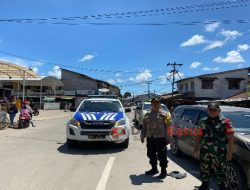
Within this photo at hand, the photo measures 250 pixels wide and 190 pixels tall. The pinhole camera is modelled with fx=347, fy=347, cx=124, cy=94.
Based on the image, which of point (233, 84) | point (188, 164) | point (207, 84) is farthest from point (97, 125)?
point (233, 84)

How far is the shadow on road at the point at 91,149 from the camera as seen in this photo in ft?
34.5

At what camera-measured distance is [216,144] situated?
18.2 ft

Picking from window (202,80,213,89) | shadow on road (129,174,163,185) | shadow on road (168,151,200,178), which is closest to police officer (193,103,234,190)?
shadow on road (129,174,163,185)

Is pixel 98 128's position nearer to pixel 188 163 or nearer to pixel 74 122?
pixel 74 122

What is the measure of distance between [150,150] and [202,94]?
158 ft

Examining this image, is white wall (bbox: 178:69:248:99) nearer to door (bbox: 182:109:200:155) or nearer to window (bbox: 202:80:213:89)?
window (bbox: 202:80:213:89)

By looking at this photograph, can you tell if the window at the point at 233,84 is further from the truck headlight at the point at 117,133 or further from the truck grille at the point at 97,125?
the truck grille at the point at 97,125

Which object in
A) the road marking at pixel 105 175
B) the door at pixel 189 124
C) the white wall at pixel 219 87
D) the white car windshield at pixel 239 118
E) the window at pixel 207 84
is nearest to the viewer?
the road marking at pixel 105 175

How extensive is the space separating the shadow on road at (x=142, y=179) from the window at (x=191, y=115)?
7.05ft

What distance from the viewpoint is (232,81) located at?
179 ft

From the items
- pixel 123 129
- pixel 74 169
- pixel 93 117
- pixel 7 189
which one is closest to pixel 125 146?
pixel 123 129

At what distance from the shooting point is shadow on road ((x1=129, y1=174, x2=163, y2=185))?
6.88 m

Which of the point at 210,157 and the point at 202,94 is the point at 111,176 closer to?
the point at 210,157

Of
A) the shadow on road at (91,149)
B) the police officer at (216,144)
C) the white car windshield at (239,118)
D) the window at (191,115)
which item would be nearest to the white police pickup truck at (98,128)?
the shadow on road at (91,149)
